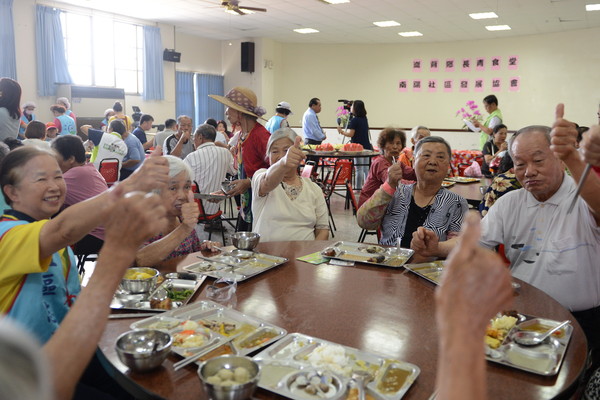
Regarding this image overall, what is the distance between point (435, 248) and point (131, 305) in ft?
4.57

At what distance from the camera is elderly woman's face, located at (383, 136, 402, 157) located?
479 centimetres

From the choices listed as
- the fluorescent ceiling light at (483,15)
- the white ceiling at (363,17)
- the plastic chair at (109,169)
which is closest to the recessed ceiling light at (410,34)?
the white ceiling at (363,17)

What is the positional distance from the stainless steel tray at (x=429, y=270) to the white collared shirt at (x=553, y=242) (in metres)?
0.33

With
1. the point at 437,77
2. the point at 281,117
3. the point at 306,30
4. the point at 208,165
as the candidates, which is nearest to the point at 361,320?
the point at 208,165

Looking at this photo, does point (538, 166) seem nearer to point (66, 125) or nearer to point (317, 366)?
point (317, 366)

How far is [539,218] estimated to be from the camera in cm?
212

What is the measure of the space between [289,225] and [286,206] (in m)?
0.12

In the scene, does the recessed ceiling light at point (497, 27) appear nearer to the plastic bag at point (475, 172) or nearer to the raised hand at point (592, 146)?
the plastic bag at point (475, 172)

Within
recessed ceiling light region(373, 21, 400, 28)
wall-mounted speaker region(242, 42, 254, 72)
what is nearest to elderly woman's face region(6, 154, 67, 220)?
recessed ceiling light region(373, 21, 400, 28)

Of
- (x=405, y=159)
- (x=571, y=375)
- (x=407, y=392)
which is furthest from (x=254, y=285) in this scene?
(x=405, y=159)

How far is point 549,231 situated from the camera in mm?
2080

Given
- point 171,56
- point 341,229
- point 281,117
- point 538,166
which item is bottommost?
point 341,229

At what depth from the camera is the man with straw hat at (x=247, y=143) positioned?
3.86 m

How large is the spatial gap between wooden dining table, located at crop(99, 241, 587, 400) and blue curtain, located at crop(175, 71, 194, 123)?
37.0 feet
